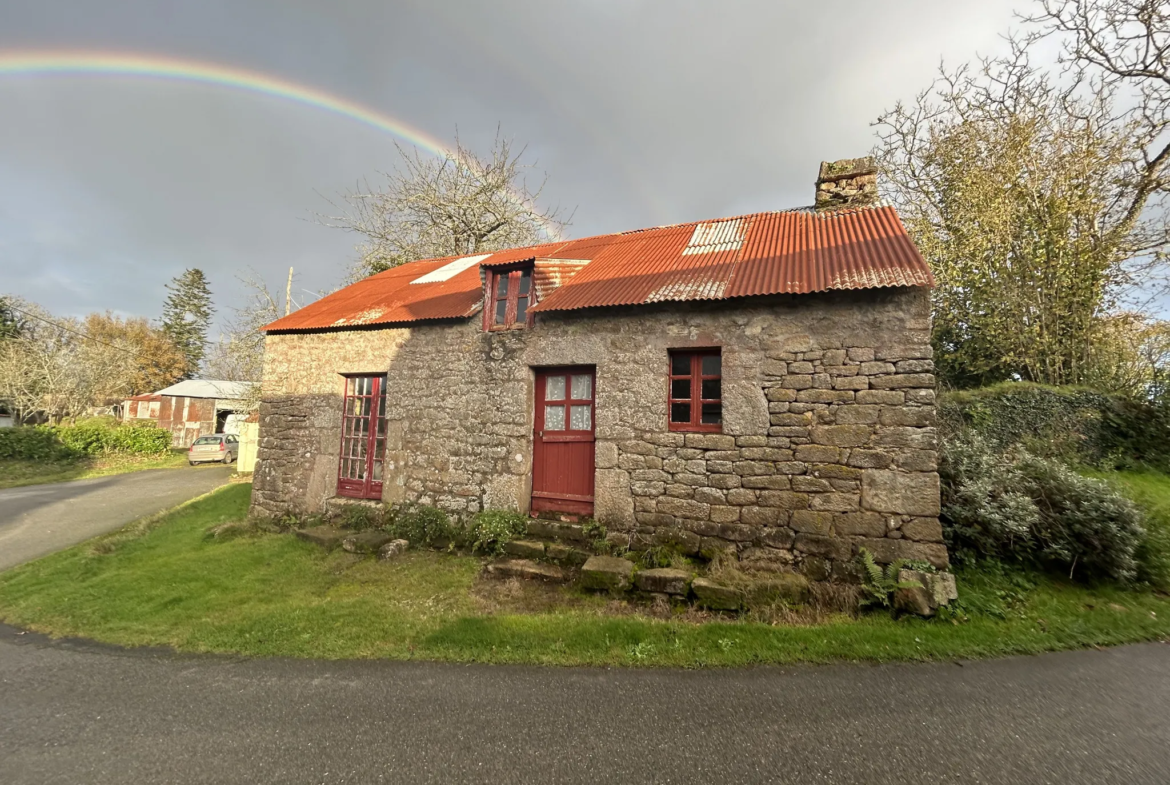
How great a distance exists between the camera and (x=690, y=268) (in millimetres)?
7176

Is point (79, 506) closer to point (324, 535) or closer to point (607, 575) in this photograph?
point (324, 535)

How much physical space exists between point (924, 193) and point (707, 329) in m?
11.5

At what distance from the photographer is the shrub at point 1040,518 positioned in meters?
5.08

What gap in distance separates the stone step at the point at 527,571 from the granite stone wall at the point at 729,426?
0.97 metres

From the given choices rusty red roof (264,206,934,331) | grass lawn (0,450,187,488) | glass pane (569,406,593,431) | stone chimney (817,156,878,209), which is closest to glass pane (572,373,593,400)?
glass pane (569,406,593,431)

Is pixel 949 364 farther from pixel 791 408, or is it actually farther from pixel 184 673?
pixel 184 673

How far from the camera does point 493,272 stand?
318 inches

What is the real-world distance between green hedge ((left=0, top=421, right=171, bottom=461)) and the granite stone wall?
22131mm

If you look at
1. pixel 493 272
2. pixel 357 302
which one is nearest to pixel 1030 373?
pixel 493 272

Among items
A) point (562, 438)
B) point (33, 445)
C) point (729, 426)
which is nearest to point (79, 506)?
point (33, 445)

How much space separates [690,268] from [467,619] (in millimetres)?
5474

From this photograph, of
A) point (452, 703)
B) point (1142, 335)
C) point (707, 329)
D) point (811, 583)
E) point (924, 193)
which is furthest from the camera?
point (924, 193)

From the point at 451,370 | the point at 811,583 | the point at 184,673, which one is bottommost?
the point at 184,673

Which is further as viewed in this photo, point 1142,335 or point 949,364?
point 949,364
